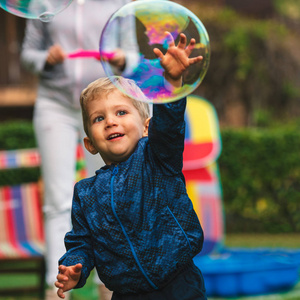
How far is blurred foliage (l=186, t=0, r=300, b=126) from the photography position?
49.8 feet

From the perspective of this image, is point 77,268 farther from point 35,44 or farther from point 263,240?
point 263,240

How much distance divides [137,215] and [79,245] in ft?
0.83

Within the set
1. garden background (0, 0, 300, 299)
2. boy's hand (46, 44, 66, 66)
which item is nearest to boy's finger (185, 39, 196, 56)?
boy's hand (46, 44, 66, 66)

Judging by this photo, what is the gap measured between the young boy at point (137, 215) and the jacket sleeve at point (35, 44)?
1333 millimetres

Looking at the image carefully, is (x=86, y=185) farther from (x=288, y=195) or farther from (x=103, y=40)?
(x=288, y=195)

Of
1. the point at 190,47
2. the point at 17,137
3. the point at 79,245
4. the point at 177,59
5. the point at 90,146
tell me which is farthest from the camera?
the point at 17,137

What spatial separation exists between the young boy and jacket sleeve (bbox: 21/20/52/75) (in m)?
1.33

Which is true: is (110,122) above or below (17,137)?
above

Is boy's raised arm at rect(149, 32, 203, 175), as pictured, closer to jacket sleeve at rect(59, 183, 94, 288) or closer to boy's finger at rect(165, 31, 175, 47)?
boy's finger at rect(165, 31, 175, 47)

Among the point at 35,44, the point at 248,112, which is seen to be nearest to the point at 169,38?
the point at 35,44

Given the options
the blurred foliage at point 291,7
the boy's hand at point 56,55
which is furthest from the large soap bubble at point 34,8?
the blurred foliage at point 291,7

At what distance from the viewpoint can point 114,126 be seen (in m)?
2.13

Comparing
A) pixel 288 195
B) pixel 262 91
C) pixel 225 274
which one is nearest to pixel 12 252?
pixel 225 274

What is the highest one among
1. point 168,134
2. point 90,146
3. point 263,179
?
point 168,134
